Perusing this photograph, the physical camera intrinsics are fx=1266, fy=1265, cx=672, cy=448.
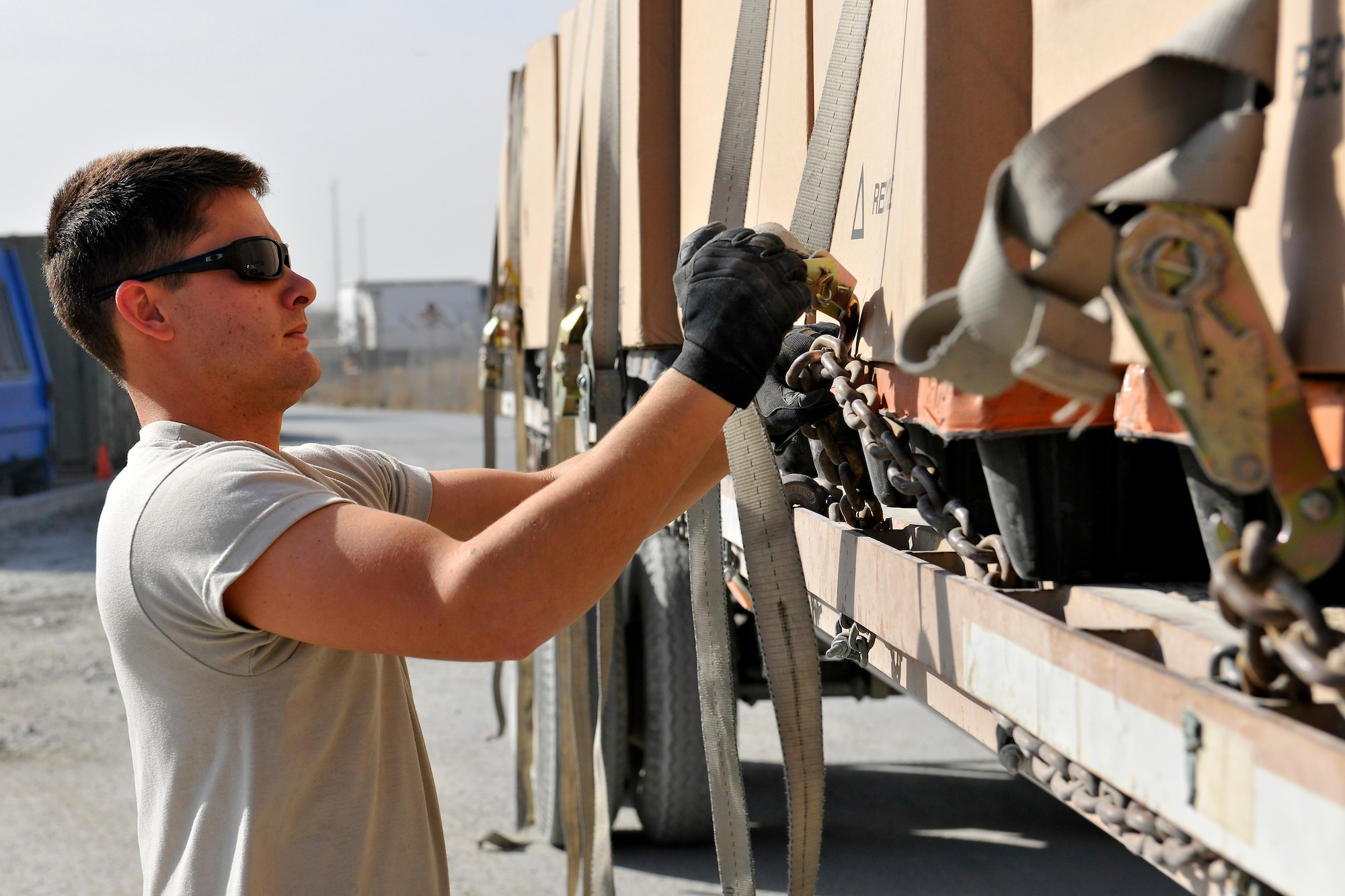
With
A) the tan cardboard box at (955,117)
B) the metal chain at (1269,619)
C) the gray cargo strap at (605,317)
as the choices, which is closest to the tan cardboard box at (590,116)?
the gray cargo strap at (605,317)

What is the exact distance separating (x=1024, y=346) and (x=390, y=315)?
46073 millimetres

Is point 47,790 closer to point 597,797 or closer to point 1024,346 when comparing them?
point 597,797

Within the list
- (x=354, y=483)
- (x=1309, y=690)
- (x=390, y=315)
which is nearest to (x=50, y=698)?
(x=354, y=483)

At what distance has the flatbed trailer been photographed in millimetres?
910

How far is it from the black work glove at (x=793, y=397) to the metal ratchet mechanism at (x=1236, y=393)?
2.93ft

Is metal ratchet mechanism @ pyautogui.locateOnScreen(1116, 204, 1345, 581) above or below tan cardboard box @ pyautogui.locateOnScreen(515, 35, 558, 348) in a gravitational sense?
below

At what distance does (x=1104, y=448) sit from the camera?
141cm

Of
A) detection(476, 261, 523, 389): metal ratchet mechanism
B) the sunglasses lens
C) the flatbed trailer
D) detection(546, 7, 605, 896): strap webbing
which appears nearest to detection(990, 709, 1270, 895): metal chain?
the flatbed trailer

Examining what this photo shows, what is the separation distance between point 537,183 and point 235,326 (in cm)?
311

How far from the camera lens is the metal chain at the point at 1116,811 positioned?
1.00 metres

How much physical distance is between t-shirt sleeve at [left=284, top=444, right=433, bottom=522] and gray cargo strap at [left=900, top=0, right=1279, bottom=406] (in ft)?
4.68

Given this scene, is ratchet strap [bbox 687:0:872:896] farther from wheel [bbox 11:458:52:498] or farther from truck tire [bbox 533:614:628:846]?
wheel [bbox 11:458:52:498]

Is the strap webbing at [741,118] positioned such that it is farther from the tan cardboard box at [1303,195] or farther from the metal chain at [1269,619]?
the metal chain at [1269,619]

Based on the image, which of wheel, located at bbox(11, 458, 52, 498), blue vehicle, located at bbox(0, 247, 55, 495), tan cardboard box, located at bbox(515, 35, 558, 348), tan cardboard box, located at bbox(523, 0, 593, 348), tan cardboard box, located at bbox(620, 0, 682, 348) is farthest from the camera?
wheel, located at bbox(11, 458, 52, 498)
